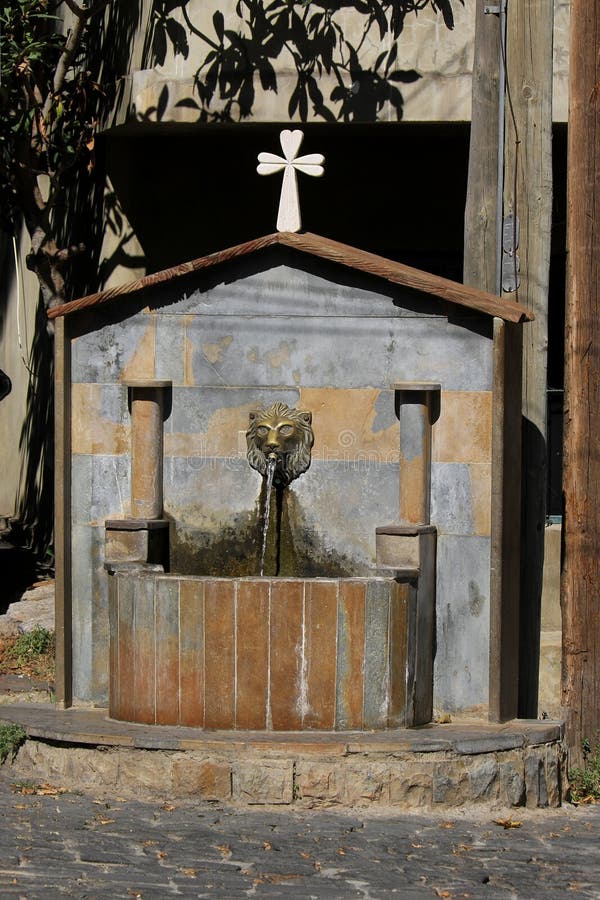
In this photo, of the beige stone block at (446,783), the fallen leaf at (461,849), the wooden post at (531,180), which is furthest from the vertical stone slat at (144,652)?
the wooden post at (531,180)

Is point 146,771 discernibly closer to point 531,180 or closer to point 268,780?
point 268,780

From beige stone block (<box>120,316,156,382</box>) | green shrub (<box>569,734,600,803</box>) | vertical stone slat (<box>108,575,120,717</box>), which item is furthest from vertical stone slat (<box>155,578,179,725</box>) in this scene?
green shrub (<box>569,734,600,803</box>)

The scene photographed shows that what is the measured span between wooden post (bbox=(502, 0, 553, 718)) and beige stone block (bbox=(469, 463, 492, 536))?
2.60 ft

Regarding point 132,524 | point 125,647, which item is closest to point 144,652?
point 125,647

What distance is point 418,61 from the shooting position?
1234cm

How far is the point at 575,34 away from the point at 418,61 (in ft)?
9.93

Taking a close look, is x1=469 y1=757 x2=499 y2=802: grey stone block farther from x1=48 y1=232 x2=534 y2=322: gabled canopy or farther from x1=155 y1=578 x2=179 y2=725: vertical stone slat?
x1=48 y1=232 x2=534 y2=322: gabled canopy

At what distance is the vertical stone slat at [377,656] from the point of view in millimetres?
8570

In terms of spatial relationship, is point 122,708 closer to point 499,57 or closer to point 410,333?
point 410,333

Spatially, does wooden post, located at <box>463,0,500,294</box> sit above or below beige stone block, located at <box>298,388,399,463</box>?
above

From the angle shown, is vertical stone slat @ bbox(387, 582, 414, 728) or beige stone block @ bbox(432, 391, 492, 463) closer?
vertical stone slat @ bbox(387, 582, 414, 728)

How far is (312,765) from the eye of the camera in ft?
27.2

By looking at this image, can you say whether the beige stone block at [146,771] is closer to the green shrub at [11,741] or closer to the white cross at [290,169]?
the green shrub at [11,741]

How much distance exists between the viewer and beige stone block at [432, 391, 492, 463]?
891 cm
